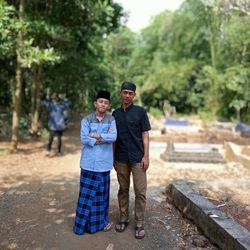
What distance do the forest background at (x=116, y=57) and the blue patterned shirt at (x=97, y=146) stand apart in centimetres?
366

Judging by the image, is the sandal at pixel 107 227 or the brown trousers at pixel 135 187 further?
the sandal at pixel 107 227

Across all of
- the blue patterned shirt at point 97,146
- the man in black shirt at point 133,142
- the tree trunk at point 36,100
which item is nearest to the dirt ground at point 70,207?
the man in black shirt at point 133,142

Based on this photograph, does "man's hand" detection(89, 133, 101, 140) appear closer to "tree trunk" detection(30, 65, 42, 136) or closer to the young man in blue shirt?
the young man in blue shirt

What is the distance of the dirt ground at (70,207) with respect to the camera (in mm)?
4320

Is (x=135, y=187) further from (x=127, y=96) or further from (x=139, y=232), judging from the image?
(x=127, y=96)

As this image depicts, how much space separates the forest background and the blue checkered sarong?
3.78 m

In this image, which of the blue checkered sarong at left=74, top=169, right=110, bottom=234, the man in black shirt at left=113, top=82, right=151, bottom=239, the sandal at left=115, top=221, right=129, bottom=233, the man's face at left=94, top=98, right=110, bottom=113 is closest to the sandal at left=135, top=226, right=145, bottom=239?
the man in black shirt at left=113, top=82, right=151, bottom=239

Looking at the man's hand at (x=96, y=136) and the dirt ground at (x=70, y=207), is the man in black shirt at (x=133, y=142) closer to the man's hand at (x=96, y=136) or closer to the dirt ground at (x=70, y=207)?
the man's hand at (x=96, y=136)

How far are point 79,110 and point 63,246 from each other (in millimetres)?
20897

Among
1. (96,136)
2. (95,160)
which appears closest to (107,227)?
(95,160)

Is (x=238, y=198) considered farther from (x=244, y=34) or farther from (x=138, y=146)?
(x=244, y=34)

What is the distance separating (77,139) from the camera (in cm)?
1388

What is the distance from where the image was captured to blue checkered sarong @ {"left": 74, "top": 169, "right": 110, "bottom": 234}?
433cm

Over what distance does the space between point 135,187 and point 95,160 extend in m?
0.59
